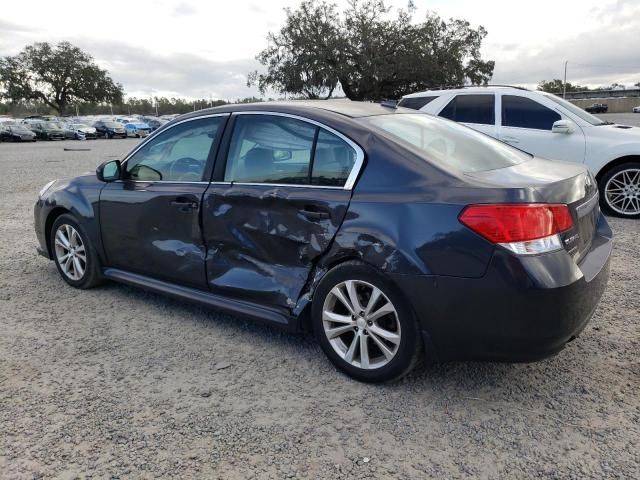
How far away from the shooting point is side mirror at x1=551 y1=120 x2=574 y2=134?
7.28 meters

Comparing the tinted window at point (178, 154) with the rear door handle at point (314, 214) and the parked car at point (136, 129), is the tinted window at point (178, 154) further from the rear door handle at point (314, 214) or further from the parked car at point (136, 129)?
the parked car at point (136, 129)

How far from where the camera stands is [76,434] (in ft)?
8.78

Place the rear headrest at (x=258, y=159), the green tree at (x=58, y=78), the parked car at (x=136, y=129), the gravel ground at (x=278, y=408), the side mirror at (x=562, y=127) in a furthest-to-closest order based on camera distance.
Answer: the green tree at (x=58, y=78)
the parked car at (x=136, y=129)
the side mirror at (x=562, y=127)
the rear headrest at (x=258, y=159)
the gravel ground at (x=278, y=408)

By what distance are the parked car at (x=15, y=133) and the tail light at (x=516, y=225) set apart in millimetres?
40615

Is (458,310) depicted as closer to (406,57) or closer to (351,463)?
(351,463)

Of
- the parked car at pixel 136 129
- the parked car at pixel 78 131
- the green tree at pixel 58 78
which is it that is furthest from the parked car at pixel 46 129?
the green tree at pixel 58 78

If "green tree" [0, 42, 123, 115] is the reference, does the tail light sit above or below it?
below

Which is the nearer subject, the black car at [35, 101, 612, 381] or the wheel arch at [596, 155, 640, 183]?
the black car at [35, 101, 612, 381]

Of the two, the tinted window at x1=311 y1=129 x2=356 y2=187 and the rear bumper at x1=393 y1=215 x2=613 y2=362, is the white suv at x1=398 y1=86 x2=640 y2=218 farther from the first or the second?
the rear bumper at x1=393 y1=215 x2=613 y2=362

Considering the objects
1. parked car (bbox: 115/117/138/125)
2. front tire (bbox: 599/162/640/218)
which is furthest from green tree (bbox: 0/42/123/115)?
front tire (bbox: 599/162/640/218)

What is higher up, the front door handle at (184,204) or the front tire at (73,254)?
the front door handle at (184,204)

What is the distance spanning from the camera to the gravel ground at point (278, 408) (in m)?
2.43

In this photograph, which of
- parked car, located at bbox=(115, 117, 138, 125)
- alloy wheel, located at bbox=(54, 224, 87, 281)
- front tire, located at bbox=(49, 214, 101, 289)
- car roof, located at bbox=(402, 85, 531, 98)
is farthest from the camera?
parked car, located at bbox=(115, 117, 138, 125)

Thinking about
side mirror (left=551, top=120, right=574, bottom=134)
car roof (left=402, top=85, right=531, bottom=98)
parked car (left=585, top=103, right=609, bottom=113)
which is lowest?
side mirror (left=551, top=120, right=574, bottom=134)
